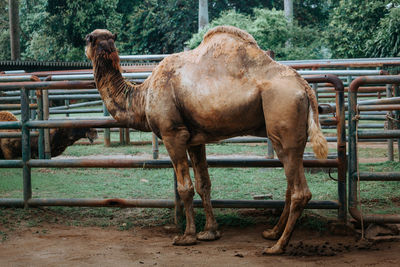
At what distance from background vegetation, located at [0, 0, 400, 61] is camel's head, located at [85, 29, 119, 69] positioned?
17.1 m

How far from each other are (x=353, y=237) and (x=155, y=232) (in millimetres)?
1872

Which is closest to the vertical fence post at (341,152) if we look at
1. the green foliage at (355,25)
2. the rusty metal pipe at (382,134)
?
Answer: the rusty metal pipe at (382,134)

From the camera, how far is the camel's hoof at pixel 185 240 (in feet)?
15.5

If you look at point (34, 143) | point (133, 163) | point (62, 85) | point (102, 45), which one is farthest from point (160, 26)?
point (102, 45)

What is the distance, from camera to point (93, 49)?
5180 millimetres

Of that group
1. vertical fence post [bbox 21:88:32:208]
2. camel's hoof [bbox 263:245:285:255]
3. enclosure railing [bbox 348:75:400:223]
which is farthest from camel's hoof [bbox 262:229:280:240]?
vertical fence post [bbox 21:88:32:208]

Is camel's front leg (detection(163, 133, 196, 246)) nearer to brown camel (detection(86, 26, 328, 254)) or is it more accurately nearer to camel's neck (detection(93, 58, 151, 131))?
brown camel (detection(86, 26, 328, 254))

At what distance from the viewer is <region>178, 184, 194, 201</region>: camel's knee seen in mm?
4863

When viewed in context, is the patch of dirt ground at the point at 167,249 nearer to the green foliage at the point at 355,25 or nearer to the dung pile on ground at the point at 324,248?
the dung pile on ground at the point at 324,248

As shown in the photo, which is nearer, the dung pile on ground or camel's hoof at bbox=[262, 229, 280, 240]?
the dung pile on ground

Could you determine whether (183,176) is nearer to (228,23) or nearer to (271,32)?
(271,32)

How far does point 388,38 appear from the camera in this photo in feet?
67.2

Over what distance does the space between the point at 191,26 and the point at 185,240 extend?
2854cm

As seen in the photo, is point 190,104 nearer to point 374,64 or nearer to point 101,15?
point 374,64
